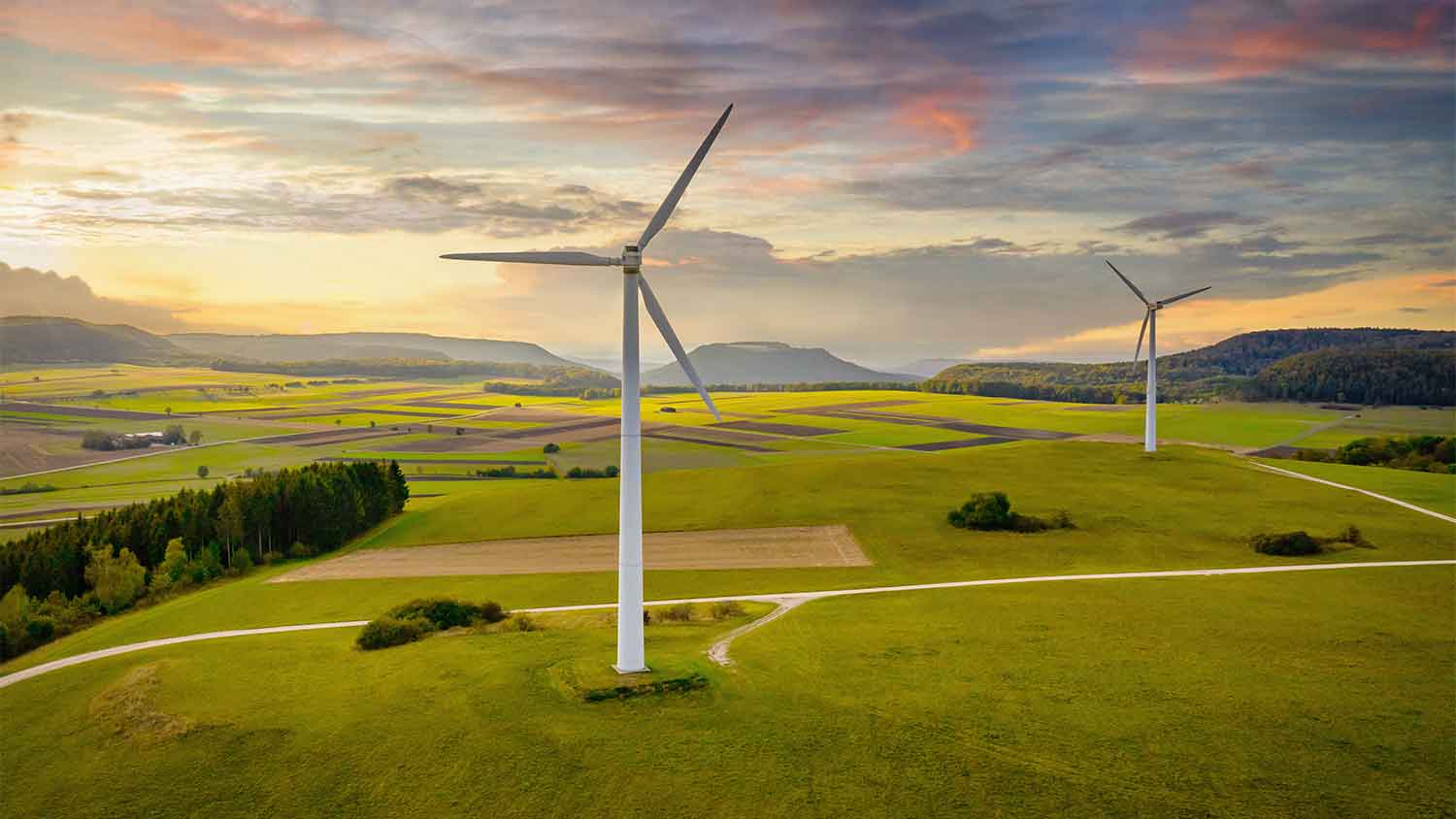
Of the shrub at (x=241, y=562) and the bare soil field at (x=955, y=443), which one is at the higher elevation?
the bare soil field at (x=955, y=443)

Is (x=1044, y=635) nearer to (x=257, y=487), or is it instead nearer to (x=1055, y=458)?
(x=1055, y=458)

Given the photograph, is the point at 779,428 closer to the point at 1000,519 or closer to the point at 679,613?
the point at 1000,519

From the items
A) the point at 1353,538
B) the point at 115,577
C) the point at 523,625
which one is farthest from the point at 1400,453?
the point at 115,577

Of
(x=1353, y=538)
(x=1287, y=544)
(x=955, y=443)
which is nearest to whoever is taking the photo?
(x=1287, y=544)

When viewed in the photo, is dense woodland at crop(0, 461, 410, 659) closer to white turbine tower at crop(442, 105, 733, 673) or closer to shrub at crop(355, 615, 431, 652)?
shrub at crop(355, 615, 431, 652)

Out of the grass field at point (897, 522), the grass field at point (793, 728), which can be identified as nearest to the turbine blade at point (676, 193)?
the grass field at point (793, 728)

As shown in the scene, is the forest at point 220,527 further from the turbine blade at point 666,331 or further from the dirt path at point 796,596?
the turbine blade at point 666,331

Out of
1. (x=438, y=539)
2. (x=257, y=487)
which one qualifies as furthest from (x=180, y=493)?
(x=438, y=539)
